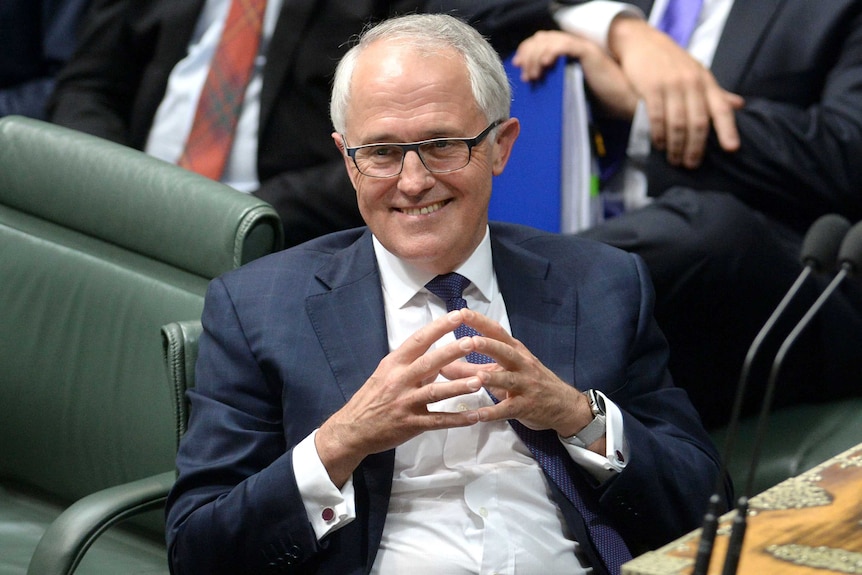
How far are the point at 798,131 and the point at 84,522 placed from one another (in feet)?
5.31

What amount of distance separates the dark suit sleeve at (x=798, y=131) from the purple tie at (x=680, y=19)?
0.61 ft

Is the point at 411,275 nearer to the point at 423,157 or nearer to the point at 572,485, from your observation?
Result: the point at 423,157

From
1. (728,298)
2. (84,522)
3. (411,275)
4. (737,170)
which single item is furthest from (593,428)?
(737,170)

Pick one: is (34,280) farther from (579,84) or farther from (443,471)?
(579,84)

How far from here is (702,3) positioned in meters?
2.85

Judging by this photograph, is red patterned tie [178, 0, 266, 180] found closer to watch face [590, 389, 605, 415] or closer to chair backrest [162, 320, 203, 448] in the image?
chair backrest [162, 320, 203, 448]

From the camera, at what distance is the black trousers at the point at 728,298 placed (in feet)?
8.31

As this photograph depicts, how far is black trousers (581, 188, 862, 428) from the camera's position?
8.31 feet

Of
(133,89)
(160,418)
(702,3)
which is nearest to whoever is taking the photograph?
(160,418)

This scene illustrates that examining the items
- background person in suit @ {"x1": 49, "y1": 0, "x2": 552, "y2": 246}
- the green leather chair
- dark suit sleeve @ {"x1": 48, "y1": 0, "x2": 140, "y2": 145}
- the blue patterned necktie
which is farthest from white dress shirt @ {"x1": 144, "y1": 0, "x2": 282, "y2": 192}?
the blue patterned necktie

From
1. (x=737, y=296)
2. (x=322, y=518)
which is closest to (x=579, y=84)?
(x=737, y=296)

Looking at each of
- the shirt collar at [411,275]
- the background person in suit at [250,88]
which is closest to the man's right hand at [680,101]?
the background person in suit at [250,88]

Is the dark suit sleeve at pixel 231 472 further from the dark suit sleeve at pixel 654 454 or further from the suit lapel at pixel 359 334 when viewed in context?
the dark suit sleeve at pixel 654 454

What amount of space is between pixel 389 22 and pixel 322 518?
28.8 inches
